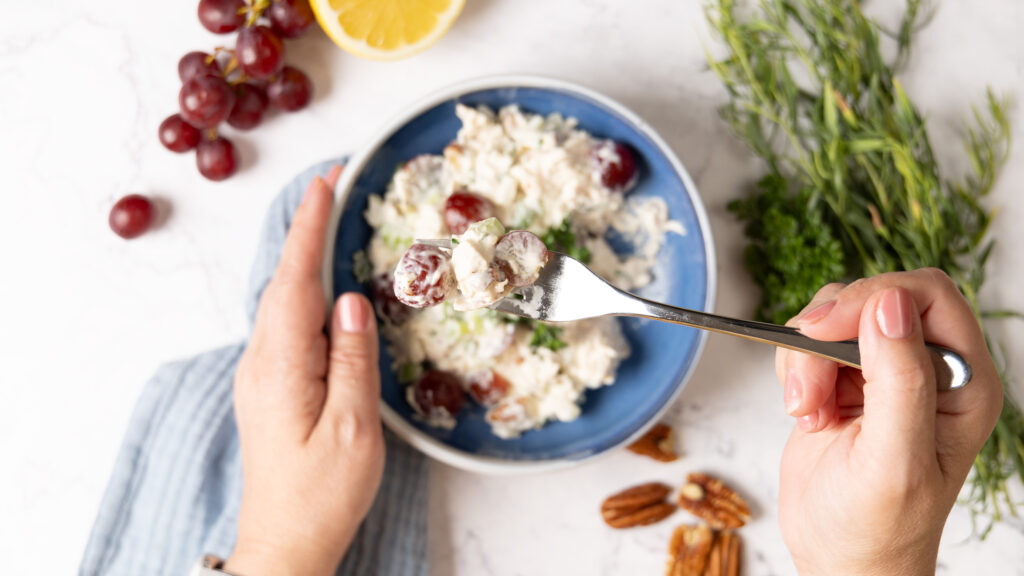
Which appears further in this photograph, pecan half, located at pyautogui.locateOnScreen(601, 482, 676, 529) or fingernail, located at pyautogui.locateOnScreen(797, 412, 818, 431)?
→ pecan half, located at pyautogui.locateOnScreen(601, 482, 676, 529)

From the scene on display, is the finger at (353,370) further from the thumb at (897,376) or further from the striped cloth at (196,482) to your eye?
the thumb at (897,376)

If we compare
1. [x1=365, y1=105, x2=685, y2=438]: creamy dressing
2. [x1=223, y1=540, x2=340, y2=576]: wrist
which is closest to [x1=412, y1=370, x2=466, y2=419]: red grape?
[x1=365, y1=105, x2=685, y2=438]: creamy dressing

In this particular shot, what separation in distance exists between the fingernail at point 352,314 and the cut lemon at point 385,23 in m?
0.54

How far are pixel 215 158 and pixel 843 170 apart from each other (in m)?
1.39

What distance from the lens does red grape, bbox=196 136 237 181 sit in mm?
1675

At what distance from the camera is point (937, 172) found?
1.69 metres

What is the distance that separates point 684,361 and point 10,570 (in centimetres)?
169

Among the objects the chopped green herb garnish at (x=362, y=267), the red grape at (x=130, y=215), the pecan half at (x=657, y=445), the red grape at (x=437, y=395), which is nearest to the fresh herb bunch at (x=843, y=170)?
the pecan half at (x=657, y=445)

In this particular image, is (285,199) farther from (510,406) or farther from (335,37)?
(510,406)

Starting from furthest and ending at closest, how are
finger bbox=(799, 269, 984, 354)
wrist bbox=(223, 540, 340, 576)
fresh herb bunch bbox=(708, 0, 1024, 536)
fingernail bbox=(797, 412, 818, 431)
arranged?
fresh herb bunch bbox=(708, 0, 1024, 536), wrist bbox=(223, 540, 340, 576), fingernail bbox=(797, 412, 818, 431), finger bbox=(799, 269, 984, 354)

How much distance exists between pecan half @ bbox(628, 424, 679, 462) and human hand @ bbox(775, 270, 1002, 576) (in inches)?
20.7

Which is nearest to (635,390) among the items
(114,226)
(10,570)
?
(114,226)

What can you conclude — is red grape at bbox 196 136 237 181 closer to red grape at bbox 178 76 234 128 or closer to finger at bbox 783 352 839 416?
red grape at bbox 178 76 234 128

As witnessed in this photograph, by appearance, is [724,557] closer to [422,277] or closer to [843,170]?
[843,170]
